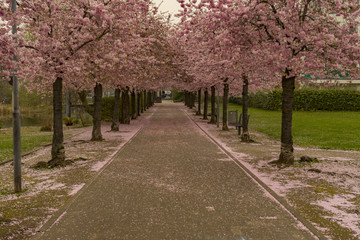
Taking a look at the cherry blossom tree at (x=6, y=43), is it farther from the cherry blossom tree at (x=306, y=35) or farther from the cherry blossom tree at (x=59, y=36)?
the cherry blossom tree at (x=306, y=35)

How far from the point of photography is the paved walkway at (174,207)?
5.20m

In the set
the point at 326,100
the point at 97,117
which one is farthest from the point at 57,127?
the point at 326,100

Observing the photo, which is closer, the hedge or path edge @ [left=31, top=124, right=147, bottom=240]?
path edge @ [left=31, top=124, right=147, bottom=240]

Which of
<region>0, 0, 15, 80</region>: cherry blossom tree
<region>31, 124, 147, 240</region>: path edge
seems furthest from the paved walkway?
<region>0, 0, 15, 80</region>: cherry blossom tree

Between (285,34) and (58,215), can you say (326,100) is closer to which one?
(285,34)

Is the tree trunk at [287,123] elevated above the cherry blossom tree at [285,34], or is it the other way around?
the cherry blossom tree at [285,34]

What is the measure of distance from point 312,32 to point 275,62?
154 cm

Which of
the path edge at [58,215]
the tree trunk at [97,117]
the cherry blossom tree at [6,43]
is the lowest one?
the path edge at [58,215]

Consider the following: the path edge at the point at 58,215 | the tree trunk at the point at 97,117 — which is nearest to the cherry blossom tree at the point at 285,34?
the path edge at the point at 58,215

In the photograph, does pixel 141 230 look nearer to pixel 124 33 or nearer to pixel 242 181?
pixel 242 181

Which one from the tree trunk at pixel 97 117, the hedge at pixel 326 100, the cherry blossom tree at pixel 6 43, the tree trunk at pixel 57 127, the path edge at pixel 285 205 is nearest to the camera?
the path edge at pixel 285 205

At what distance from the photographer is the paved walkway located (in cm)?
520

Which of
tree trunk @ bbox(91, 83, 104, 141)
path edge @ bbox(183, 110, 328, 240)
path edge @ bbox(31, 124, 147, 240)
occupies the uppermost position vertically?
tree trunk @ bbox(91, 83, 104, 141)

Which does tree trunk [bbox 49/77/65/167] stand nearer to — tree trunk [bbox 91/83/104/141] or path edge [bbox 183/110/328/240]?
path edge [bbox 183/110/328/240]
